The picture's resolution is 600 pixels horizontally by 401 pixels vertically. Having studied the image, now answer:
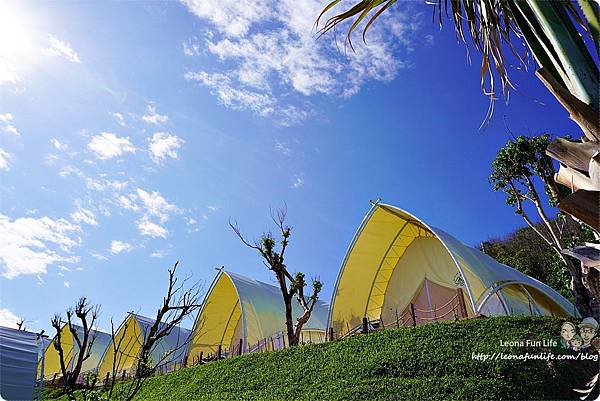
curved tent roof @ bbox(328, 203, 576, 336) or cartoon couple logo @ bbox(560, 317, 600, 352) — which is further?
curved tent roof @ bbox(328, 203, 576, 336)

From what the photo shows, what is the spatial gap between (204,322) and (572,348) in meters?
13.3

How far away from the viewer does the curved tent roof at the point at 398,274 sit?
12.8m

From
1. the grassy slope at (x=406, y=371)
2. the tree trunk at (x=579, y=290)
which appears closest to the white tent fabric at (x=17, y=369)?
the grassy slope at (x=406, y=371)

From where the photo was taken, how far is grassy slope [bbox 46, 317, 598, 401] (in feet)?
22.6

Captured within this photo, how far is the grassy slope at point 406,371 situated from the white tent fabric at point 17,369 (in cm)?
426

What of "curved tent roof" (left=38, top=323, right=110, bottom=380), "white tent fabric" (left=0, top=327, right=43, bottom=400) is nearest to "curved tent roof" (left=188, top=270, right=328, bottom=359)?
"curved tent roof" (left=38, top=323, right=110, bottom=380)

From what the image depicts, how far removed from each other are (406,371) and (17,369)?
578 cm

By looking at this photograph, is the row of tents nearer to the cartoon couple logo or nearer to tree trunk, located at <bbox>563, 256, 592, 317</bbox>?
tree trunk, located at <bbox>563, 256, 592, 317</bbox>

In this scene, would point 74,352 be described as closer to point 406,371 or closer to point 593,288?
point 406,371

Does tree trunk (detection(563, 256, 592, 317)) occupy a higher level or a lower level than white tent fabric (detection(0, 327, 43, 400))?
higher

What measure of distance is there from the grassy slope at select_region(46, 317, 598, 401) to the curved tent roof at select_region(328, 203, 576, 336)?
4134mm

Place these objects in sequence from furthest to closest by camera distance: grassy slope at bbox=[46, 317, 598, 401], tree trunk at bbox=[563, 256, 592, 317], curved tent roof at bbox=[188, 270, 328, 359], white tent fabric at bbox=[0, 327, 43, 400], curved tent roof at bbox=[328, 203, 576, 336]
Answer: curved tent roof at bbox=[188, 270, 328, 359], curved tent roof at bbox=[328, 203, 576, 336], tree trunk at bbox=[563, 256, 592, 317], grassy slope at bbox=[46, 317, 598, 401], white tent fabric at bbox=[0, 327, 43, 400]

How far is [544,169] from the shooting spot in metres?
12.6

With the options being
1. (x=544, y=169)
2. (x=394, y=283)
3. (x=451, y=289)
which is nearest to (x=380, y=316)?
(x=394, y=283)
